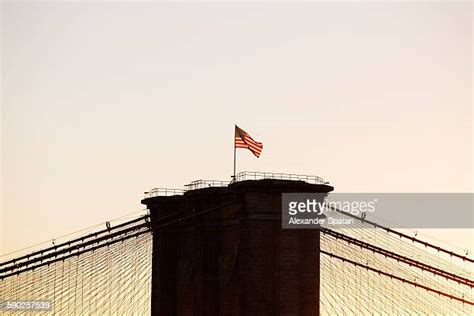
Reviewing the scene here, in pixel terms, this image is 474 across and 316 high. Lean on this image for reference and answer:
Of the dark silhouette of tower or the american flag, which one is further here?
the american flag

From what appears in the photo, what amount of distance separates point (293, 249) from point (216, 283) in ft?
41.5

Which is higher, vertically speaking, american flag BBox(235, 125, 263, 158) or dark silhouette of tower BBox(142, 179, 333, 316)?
american flag BBox(235, 125, 263, 158)

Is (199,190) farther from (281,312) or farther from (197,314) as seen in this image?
(281,312)

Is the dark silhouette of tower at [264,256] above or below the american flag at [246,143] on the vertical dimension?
below

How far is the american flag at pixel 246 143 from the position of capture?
61.7 meters

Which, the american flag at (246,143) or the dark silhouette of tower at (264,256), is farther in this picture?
the american flag at (246,143)

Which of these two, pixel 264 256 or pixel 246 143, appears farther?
pixel 246 143

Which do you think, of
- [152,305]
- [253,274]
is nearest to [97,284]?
[152,305]

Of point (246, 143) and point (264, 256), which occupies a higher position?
point (246, 143)

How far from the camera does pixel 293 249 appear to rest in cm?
5462

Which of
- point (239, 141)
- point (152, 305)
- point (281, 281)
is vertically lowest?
point (152, 305)

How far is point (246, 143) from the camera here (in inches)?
2431

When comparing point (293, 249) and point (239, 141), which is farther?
point (239, 141)

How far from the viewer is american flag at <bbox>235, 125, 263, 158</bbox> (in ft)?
A: 202
